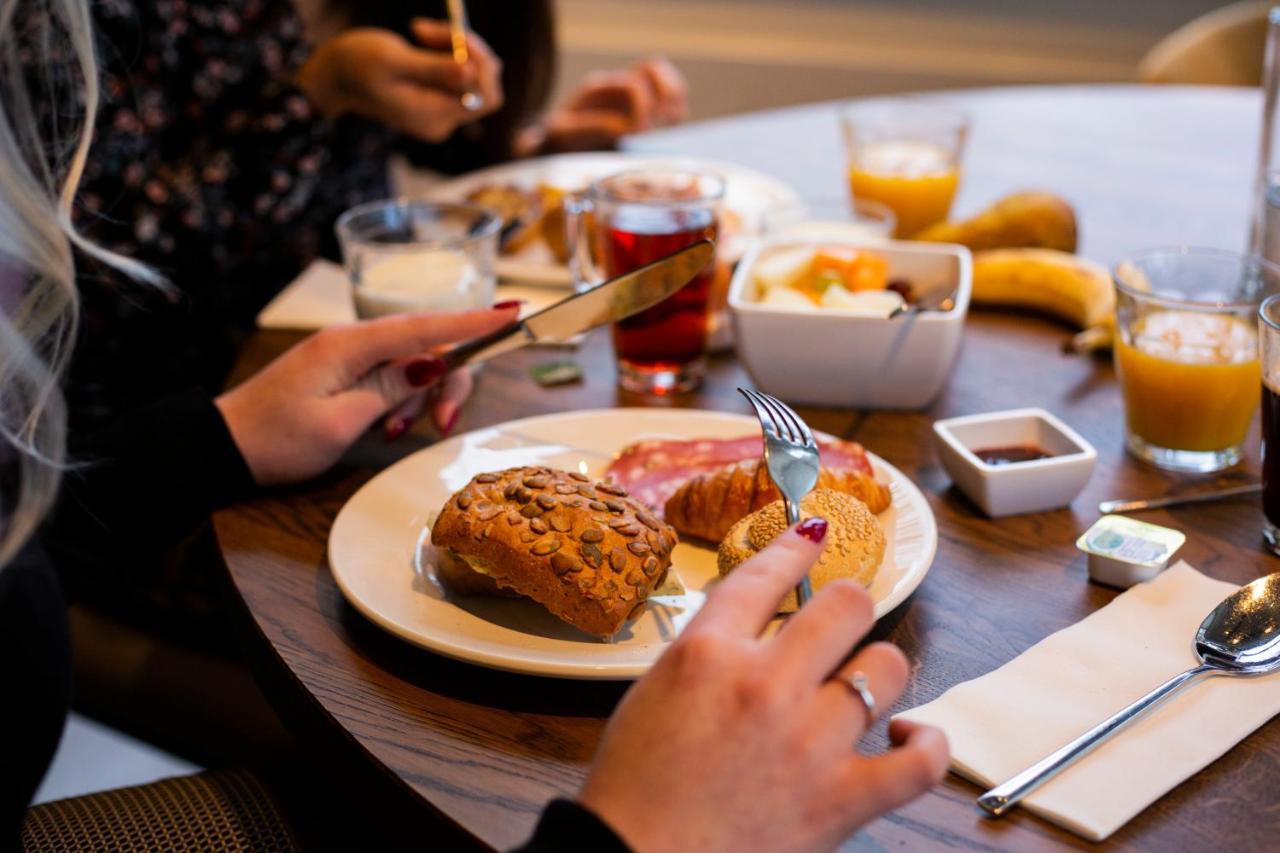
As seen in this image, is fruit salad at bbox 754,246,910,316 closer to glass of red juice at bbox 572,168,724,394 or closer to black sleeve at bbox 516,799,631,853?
glass of red juice at bbox 572,168,724,394

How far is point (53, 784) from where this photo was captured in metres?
2.31

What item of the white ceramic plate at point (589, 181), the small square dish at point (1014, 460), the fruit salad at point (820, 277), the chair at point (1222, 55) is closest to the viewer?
the small square dish at point (1014, 460)

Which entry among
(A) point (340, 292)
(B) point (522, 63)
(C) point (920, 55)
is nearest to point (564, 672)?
(A) point (340, 292)

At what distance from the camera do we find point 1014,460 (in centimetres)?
116

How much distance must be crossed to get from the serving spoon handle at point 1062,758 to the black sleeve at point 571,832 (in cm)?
24

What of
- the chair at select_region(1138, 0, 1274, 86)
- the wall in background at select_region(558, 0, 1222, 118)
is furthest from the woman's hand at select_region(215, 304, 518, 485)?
the wall in background at select_region(558, 0, 1222, 118)

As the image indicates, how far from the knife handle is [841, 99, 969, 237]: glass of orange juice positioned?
750 millimetres

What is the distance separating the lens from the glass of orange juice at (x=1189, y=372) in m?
1.14

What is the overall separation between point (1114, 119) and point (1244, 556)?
1498 millimetres

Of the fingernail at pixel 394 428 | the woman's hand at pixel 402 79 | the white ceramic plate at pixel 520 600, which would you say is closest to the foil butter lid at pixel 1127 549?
the white ceramic plate at pixel 520 600

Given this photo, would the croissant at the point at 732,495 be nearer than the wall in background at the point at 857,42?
Yes

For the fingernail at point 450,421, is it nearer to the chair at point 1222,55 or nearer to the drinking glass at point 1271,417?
the drinking glass at point 1271,417

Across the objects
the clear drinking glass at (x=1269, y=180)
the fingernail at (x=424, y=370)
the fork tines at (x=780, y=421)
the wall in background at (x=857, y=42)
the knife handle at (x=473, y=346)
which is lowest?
the wall in background at (x=857, y=42)

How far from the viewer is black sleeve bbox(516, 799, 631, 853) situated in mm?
658
